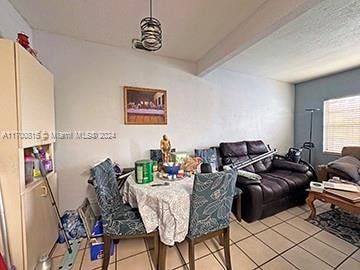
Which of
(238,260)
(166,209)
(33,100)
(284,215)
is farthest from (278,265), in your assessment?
(33,100)

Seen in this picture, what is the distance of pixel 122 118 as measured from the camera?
279cm

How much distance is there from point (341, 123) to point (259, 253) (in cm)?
381

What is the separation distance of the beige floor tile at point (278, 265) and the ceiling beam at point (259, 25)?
2.32 meters

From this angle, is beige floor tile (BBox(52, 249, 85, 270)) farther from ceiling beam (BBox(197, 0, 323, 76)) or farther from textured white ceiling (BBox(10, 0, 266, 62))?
ceiling beam (BBox(197, 0, 323, 76))

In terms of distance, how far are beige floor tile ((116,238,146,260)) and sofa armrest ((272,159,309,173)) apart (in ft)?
9.29

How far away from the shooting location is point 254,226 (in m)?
2.40

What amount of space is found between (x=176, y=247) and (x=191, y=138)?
186 cm

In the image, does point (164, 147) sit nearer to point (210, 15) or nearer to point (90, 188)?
point (90, 188)

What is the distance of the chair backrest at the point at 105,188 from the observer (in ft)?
5.12

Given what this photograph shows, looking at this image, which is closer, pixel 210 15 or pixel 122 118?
pixel 210 15

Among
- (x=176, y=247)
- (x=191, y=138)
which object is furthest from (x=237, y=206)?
(x=191, y=138)

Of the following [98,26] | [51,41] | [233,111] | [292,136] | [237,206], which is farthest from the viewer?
[292,136]

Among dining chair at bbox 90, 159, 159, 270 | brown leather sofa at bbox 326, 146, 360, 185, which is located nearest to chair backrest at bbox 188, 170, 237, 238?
dining chair at bbox 90, 159, 159, 270

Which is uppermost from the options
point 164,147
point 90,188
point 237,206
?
point 164,147
